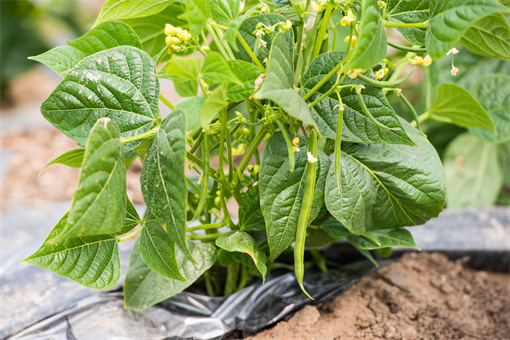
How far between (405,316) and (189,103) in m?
0.55

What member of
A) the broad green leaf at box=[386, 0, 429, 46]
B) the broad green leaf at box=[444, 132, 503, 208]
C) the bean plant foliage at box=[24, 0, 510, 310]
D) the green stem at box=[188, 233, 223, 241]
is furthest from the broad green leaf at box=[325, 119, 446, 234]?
the broad green leaf at box=[444, 132, 503, 208]

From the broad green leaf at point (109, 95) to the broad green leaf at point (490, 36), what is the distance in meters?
0.41

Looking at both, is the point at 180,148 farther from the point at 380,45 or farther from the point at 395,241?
the point at 395,241

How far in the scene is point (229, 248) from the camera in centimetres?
60

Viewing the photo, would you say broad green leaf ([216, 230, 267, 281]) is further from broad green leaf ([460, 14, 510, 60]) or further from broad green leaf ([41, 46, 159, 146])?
broad green leaf ([460, 14, 510, 60])

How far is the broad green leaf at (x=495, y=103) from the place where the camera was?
984mm

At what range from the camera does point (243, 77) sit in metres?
0.52

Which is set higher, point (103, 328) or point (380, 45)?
point (380, 45)

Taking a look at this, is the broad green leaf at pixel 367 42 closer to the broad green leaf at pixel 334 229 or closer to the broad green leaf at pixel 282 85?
the broad green leaf at pixel 282 85

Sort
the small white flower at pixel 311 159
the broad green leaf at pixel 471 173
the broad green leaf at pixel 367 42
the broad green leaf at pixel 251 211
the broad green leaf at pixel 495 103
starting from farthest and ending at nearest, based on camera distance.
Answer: the broad green leaf at pixel 471 173, the broad green leaf at pixel 495 103, the broad green leaf at pixel 251 211, the small white flower at pixel 311 159, the broad green leaf at pixel 367 42

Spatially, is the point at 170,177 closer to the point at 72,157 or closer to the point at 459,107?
the point at 72,157

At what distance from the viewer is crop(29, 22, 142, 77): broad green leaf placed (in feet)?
1.98

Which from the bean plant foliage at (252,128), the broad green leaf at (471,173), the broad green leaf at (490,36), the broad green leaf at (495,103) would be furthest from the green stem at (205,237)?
the broad green leaf at (471,173)

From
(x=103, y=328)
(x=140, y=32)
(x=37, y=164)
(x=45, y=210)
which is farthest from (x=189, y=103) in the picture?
(x=37, y=164)
